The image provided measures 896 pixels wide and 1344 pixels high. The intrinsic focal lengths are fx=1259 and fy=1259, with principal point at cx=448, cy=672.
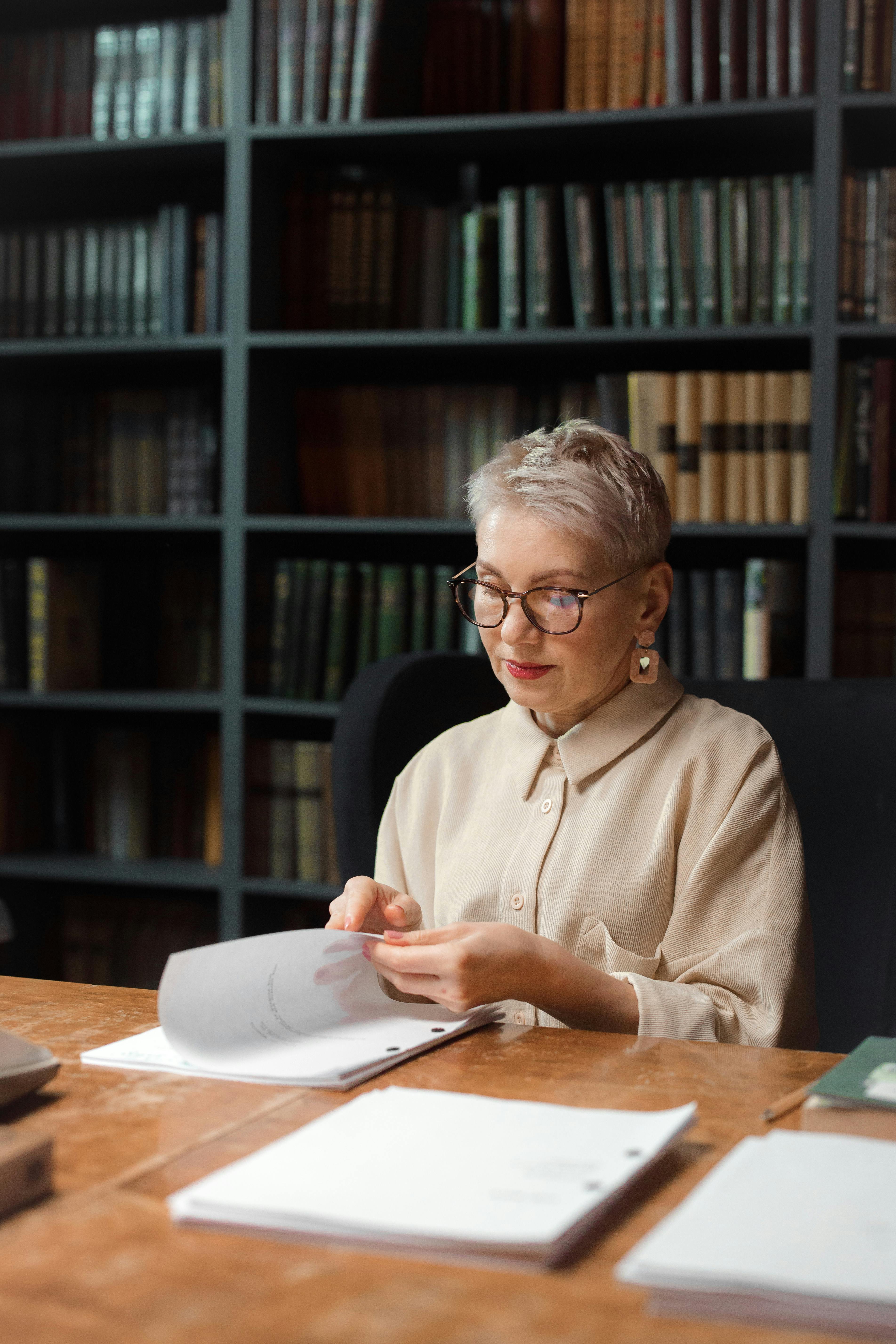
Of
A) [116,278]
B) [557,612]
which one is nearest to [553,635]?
[557,612]

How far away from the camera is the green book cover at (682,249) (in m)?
2.27

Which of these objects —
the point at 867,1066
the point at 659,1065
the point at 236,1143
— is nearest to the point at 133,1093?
the point at 236,1143

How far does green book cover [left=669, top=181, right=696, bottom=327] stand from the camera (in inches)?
89.2

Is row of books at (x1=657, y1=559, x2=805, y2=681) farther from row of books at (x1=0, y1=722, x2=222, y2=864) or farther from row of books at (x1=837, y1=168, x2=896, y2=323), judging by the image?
row of books at (x1=0, y1=722, x2=222, y2=864)

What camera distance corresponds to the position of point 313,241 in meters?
2.48

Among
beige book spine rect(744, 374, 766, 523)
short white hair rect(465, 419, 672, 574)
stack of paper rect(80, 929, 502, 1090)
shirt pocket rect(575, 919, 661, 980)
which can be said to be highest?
beige book spine rect(744, 374, 766, 523)

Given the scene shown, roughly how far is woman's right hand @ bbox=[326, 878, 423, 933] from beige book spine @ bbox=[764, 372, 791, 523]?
1.33m

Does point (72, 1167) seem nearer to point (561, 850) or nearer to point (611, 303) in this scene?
point (561, 850)

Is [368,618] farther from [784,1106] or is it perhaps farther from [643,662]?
[784,1106]

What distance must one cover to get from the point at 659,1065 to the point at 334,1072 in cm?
22

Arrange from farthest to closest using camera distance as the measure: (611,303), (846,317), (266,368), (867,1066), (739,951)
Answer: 1. (266,368)
2. (611,303)
3. (846,317)
4. (739,951)
5. (867,1066)

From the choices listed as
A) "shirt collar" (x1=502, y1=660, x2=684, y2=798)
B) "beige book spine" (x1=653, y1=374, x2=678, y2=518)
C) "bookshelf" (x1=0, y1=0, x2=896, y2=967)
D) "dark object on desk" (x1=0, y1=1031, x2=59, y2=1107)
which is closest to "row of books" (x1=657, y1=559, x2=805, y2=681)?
"bookshelf" (x1=0, y1=0, x2=896, y2=967)

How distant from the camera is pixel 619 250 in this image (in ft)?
7.54

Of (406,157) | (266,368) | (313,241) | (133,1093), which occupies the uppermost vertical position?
(406,157)
